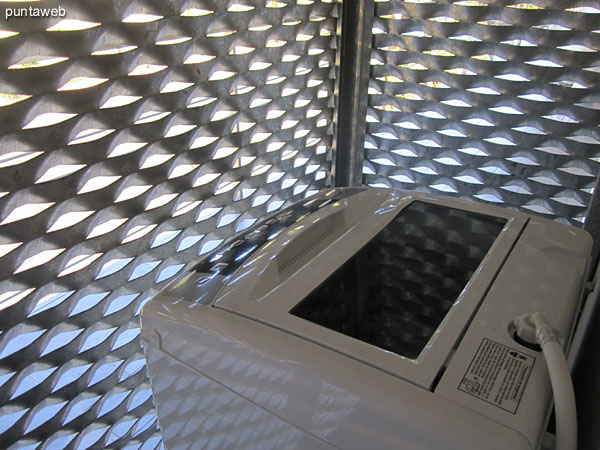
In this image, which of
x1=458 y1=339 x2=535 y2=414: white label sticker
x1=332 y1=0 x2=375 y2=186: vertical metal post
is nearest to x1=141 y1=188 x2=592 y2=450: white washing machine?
x1=458 y1=339 x2=535 y2=414: white label sticker

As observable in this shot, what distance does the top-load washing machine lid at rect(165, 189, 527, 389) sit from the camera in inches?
40.1

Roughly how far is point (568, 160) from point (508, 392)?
136 centimetres

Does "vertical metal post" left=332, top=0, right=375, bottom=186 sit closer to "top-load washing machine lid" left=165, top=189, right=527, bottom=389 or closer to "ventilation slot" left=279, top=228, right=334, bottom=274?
"top-load washing machine lid" left=165, top=189, right=527, bottom=389

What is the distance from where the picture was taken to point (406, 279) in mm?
1271

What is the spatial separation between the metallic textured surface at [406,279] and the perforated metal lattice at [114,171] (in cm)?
68

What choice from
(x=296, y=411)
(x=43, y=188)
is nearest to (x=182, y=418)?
(x=296, y=411)

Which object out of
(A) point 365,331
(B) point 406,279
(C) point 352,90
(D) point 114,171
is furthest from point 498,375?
(C) point 352,90

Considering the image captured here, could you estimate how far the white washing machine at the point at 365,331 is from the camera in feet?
2.90

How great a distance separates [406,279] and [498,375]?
390 mm

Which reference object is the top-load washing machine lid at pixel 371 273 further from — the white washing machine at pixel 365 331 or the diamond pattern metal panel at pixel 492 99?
the diamond pattern metal panel at pixel 492 99

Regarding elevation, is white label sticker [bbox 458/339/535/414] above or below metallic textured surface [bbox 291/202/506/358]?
below

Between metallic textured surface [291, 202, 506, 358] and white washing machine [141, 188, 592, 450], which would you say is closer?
white washing machine [141, 188, 592, 450]

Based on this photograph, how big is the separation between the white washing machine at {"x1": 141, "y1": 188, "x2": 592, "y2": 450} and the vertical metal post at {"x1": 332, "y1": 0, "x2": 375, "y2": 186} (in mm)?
901

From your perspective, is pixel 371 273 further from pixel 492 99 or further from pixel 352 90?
pixel 352 90
